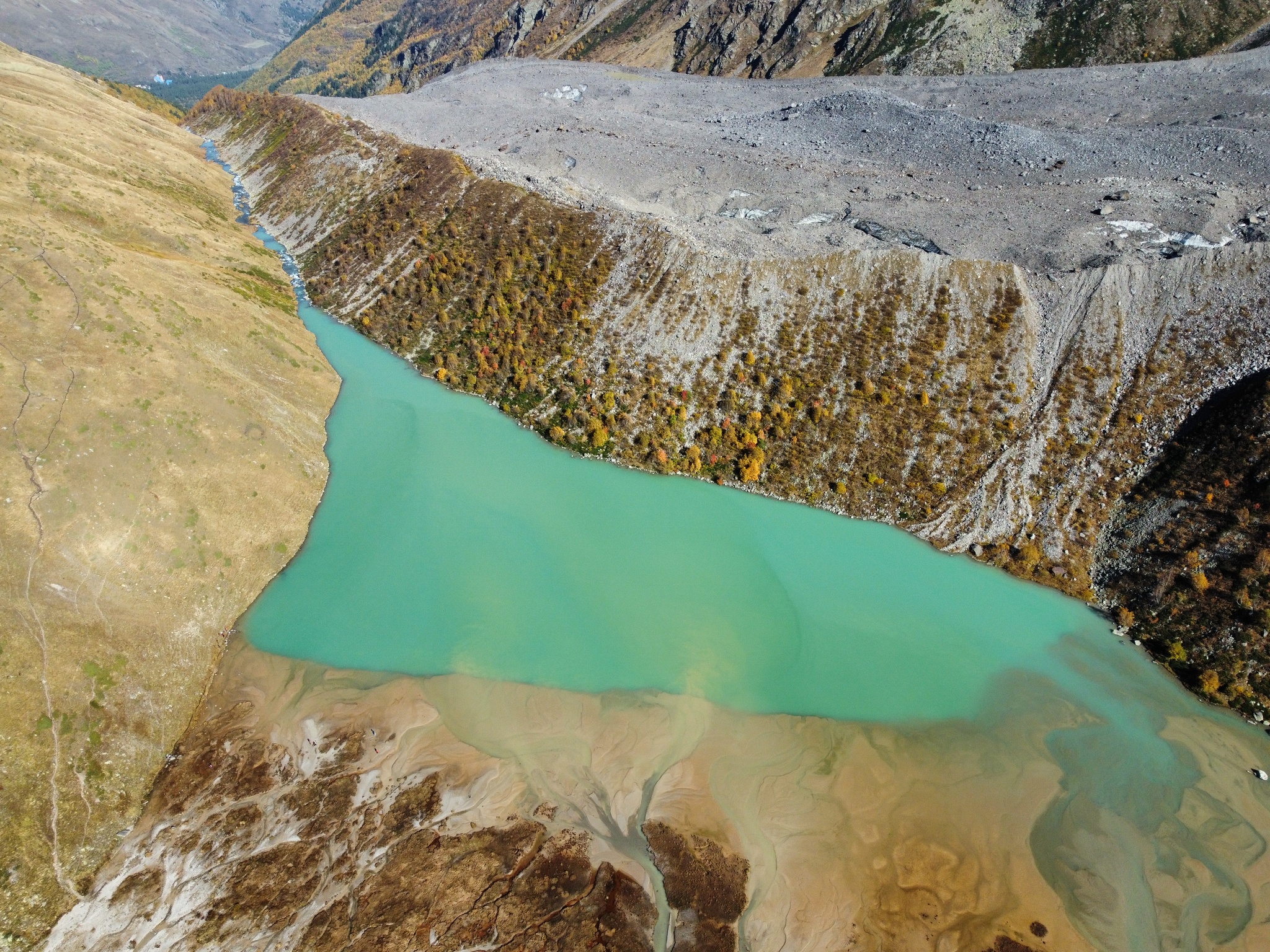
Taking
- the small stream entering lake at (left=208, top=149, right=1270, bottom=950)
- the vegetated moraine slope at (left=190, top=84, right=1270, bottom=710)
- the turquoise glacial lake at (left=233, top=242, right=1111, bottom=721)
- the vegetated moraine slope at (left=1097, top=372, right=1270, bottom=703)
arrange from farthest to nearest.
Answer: the vegetated moraine slope at (left=190, top=84, right=1270, bottom=710) < the turquoise glacial lake at (left=233, top=242, right=1111, bottom=721) < the vegetated moraine slope at (left=1097, top=372, right=1270, bottom=703) < the small stream entering lake at (left=208, top=149, right=1270, bottom=950)

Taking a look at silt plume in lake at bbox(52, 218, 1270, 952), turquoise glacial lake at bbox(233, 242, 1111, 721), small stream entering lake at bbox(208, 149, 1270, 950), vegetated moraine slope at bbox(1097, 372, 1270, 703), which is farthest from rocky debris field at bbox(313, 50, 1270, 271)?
silt plume in lake at bbox(52, 218, 1270, 952)

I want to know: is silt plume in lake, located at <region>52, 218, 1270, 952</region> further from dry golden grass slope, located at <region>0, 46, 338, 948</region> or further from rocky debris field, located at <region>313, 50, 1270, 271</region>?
rocky debris field, located at <region>313, 50, 1270, 271</region>

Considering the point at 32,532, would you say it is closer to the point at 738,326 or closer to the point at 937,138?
the point at 738,326

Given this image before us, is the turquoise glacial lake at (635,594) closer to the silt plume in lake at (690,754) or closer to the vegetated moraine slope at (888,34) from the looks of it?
the silt plume in lake at (690,754)

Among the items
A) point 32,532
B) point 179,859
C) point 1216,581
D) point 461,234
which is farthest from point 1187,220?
point 32,532

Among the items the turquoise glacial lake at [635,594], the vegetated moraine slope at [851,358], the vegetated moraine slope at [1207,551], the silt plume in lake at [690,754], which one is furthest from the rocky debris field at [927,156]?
the silt plume in lake at [690,754]

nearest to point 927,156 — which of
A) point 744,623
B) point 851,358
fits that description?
point 851,358
